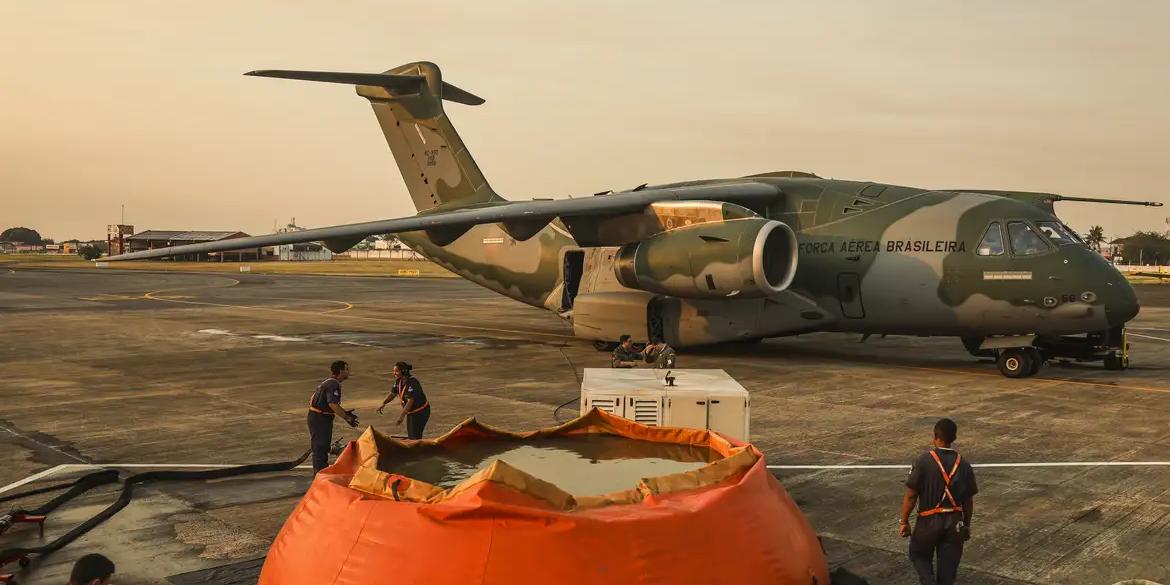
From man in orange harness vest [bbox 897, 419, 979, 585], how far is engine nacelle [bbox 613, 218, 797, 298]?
12.4 m

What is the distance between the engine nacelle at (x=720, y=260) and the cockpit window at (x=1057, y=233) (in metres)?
4.88

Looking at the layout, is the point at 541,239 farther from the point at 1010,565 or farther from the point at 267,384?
the point at 1010,565

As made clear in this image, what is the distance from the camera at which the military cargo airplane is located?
720 inches

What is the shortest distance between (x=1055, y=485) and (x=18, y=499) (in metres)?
10.7

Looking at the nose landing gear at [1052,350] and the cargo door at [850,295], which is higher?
the cargo door at [850,295]

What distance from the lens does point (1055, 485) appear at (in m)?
9.88

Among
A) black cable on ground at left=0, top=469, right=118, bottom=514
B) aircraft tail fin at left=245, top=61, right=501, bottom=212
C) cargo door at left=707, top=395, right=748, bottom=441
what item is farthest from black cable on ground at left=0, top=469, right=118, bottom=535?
aircraft tail fin at left=245, top=61, right=501, bottom=212

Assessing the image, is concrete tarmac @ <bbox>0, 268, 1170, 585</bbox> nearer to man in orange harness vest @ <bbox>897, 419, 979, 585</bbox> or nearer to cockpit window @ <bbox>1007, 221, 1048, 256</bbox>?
man in orange harness vest @ <bbox>897, 419, 979, 585</bbox>

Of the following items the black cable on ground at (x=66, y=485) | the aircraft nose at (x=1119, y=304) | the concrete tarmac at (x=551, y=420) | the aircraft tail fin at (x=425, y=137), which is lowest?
the concrete tarmac at (x=551, y=420)


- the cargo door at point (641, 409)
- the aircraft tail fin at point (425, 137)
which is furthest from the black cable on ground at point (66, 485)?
the aircraft tail fin at point (425, 137)

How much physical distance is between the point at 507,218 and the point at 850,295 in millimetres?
7672

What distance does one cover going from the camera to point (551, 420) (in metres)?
13.6

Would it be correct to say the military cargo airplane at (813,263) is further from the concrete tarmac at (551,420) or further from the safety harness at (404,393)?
the safety harness at (404,393)

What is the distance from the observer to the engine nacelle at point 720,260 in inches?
744
